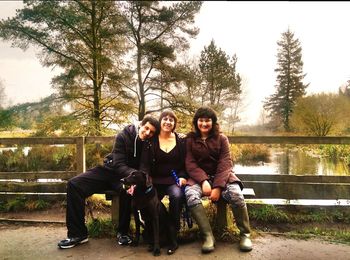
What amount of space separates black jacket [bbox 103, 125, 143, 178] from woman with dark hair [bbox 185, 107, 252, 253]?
1.84ft

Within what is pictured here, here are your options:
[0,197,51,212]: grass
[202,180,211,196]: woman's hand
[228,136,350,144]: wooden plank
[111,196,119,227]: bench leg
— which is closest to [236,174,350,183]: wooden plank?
[228,136,350,144]: wooden plank

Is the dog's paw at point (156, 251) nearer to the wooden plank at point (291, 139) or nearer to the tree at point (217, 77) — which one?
the wooden plank at point (291, 139)

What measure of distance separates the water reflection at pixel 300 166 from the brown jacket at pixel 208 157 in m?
4.86

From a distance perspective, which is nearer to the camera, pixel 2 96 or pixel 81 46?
pixel 2 96

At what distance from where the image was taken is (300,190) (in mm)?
4543

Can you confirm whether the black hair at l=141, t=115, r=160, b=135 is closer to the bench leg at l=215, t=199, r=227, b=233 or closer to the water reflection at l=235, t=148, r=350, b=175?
the bench leg at l=215, t=199, r=227, b=233

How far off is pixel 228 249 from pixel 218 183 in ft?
2.11

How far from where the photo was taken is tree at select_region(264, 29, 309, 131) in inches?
1266

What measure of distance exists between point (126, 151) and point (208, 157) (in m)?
0.89

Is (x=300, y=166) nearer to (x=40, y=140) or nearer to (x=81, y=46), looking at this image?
(x=81, y=46)

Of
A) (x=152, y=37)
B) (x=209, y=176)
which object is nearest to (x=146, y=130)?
(x=209, y=176)

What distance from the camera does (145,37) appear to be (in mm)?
12633

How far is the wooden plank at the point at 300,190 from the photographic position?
4.45 metres

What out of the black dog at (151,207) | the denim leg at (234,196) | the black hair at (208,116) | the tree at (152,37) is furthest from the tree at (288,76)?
the black dog at (151,207)
